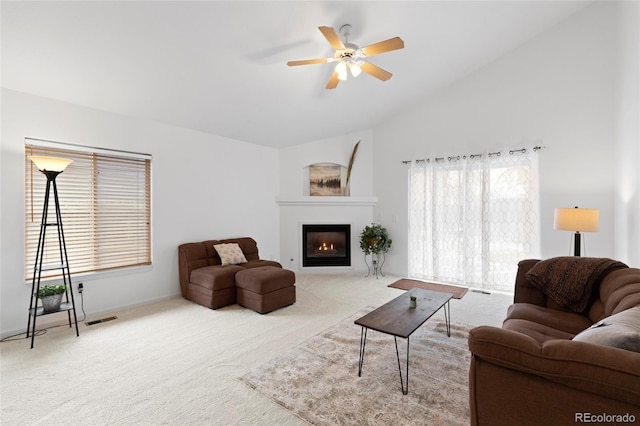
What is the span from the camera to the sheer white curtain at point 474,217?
4.39m

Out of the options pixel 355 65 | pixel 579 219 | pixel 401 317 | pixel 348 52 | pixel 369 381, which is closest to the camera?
pixel 369 381

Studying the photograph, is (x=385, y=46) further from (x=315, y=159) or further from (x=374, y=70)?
(x=315, y=159)

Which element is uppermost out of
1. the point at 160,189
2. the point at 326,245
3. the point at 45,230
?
the point at 160,189

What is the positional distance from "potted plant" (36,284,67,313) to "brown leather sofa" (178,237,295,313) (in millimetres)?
1387

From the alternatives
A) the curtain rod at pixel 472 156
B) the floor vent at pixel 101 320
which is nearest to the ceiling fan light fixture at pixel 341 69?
the curtain rod at pixel 472 156

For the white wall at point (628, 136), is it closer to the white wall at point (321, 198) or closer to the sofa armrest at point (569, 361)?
the sofa armrest at point (569, 361)

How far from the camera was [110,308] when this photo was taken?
3697mm

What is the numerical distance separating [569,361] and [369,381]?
137 cm

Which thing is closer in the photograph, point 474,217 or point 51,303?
point 51,303

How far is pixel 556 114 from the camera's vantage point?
416 cm

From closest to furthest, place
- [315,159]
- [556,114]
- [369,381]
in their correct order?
1. [369,381]
2. [556,114]
3. [315,159]

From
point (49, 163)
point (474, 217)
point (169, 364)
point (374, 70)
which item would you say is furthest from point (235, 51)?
point (474, 217)

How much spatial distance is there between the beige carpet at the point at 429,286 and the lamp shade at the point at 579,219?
169 cm

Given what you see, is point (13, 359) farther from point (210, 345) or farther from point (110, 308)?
point (210, 345)
